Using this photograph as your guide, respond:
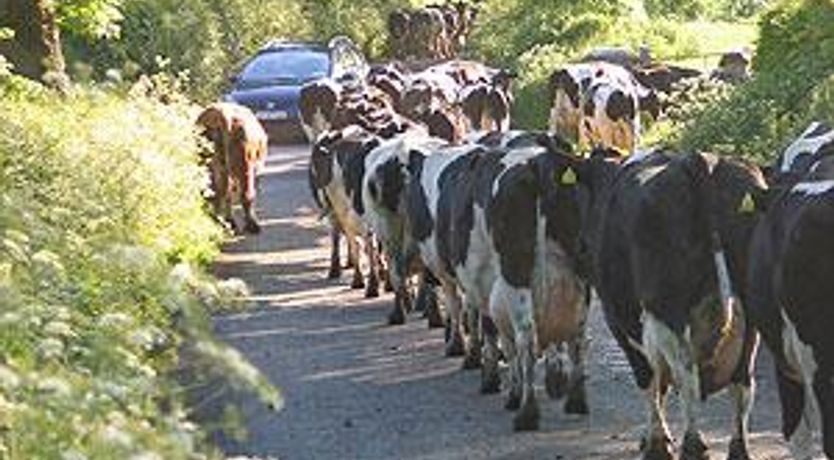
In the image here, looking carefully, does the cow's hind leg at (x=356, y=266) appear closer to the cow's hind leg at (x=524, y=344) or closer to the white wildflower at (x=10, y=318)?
the cow's hind leg at (x=524, y=344)

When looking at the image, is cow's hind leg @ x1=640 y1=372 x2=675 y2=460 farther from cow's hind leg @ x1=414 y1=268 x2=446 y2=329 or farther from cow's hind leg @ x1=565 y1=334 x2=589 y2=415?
cow's hind leg @ x1=414 y1=268 x2=446 y2=329

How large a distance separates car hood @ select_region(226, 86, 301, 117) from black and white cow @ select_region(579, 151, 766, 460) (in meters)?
23.3

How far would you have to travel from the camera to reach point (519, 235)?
Answer: 10812 mm

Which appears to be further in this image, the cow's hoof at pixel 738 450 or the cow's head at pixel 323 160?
the cow's head at pixel 323 160

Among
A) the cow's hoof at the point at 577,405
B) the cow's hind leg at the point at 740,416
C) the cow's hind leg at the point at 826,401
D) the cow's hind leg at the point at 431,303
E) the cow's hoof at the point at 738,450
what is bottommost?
the cow's hind leg at the point at 431,303

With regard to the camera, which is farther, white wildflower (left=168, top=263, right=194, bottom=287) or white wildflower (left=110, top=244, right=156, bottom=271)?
white wildflower (left=168, top=263, right=194, bottom=287)

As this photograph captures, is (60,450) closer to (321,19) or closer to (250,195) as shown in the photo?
(250,195)

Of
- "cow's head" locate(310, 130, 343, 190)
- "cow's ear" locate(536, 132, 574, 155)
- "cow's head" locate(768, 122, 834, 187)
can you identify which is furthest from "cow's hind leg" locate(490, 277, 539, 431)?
"cow's head" locate(310, 130, 343, 190)

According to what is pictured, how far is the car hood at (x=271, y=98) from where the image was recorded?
32.3 m

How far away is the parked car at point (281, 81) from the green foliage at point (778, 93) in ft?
30.9

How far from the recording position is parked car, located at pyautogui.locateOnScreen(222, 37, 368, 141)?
32.4m

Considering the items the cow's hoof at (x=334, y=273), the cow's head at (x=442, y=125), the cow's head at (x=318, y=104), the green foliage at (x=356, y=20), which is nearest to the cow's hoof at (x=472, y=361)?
the cow's hoof at (x=334, y=273)

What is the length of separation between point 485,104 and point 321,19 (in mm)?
28240

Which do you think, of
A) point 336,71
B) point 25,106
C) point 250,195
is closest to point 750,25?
point 336,71
